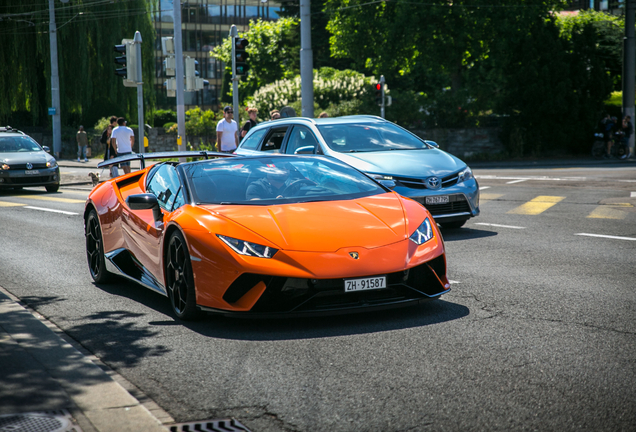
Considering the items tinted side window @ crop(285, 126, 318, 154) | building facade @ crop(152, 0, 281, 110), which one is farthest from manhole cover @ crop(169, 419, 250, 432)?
building facade @ crop(152, 0, 281, 110)

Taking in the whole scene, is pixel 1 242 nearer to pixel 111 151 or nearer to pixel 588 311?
pixel 588 311

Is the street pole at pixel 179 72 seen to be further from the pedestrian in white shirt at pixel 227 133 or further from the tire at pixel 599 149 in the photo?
the tire at pixel 599 149

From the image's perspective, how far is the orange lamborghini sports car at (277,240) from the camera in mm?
5512

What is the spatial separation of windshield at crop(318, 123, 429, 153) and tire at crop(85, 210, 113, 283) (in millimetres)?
4734

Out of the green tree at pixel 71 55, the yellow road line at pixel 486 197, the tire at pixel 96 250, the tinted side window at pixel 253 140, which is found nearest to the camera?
the tire at pixel 96 250

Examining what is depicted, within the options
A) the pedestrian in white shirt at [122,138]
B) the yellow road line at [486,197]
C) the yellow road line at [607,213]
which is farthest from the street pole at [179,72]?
the yellow road line at [607,213]

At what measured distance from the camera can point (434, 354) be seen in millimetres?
4863

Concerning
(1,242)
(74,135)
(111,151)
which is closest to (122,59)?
(111,151)

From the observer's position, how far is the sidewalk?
12.2ft

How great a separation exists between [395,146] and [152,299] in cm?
590

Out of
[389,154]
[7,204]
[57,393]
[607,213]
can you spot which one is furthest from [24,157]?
[57,393]

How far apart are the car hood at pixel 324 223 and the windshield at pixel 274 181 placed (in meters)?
0.22

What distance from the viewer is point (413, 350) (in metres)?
4.98

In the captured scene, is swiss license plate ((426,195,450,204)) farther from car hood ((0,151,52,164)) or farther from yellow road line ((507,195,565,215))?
car hood ((0,151,52,164))
